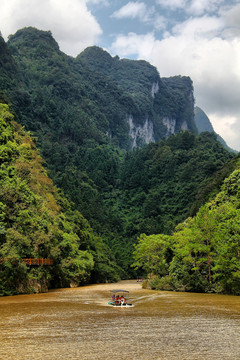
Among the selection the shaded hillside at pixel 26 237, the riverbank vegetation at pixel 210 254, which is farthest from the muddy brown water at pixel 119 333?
the shaded hillside at pixel 26 237

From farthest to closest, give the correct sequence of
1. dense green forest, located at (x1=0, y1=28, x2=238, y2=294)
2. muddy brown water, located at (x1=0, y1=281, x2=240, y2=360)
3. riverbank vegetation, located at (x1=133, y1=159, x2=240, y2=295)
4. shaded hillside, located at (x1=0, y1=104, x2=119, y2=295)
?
dense green forest, located at (x1=0, y1=28, x2=238, y2=294)
shaded hillside, located at (x1=0, y1=104, x2=119, y2=295)
riverbank vegetation, located at (x1=133, y1=159, x2=240, y2=295)
muddy brown water, located at (x1=0, y1=281, x2=240, y2=360)

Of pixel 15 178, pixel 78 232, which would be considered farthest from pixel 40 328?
pixel 78 232

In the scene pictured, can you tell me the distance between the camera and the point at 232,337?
20797mm

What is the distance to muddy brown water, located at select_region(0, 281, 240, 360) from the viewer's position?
17.2 metres

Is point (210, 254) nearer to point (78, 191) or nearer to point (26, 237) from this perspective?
point (26, 237)

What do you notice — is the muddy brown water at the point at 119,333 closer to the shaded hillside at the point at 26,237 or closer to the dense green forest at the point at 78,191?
the shaded hillside at the point at 26,237

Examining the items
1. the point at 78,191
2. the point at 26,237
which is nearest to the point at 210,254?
the point at 26,237

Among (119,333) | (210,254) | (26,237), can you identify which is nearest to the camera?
(119,333)

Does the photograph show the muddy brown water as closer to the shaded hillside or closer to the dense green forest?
the shaded hillside

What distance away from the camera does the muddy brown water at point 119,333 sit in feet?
56.5

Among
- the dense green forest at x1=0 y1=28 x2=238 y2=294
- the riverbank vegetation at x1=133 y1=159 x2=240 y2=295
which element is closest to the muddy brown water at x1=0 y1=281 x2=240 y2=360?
the riverbank vegetation at x1=133 y1=159 x2=240 y2=295

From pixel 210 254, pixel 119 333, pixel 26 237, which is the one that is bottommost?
pixel 119 333

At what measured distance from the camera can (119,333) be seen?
22.0 metres

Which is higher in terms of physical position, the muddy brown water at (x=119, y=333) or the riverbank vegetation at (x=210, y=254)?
the riverbank vegetation at (x=210, y=254)
